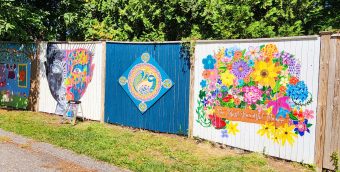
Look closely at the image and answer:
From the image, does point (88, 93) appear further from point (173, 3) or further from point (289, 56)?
point (289, 56)

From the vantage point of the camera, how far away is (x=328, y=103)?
7035mm

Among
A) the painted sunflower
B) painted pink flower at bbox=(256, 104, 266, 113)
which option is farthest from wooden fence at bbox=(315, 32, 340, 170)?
painted pink flower at bbox=(256, 104, 266, 113)

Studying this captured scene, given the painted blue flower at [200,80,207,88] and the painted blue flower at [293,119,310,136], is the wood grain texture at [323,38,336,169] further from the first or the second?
the painted blue flower at [200,80,207,88]

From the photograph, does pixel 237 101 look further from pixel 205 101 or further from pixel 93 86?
pixel 93 86

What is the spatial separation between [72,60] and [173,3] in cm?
382

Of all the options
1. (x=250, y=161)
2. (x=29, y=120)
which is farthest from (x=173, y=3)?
(x=250, y=161)

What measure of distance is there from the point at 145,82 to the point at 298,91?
4.39m

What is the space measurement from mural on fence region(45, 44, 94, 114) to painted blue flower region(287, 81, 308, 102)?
6.41m

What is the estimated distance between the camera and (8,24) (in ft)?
43.1

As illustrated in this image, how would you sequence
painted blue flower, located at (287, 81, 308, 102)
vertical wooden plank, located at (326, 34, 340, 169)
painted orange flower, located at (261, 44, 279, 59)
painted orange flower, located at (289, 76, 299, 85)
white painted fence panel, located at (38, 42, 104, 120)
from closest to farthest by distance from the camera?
1. vertical wooden plank, located at (326, 34, 340, 169)
2. painted blue flower, located at (287, 81, 308, 102)
3. painted orange flower, located at (289, 76, 299, 85)
4. painted orange flower, located at (261, 44, 279, 59)
5. white painted fence panel, located at (38, 42, 104, 120)

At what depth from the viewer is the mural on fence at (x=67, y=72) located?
1223 cm

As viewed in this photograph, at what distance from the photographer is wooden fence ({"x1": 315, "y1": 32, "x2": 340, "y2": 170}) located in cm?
691

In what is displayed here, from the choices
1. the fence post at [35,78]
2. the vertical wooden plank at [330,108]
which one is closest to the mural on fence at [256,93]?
the vertical wooden plank at [330,108]

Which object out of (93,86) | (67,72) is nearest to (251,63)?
(93,86)
